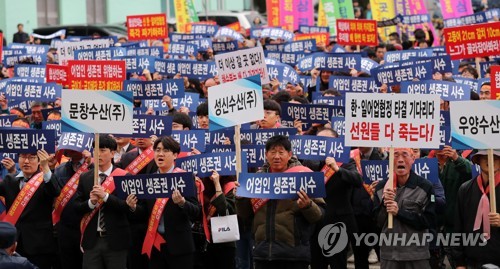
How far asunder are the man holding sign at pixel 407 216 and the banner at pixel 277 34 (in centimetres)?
1756

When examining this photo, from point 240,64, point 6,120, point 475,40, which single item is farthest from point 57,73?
point 475,40

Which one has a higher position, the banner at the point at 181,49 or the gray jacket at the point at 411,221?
the banner at the point at 181,49

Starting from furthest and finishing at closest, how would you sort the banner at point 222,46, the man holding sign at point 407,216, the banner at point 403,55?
the banner at point 222,46 < the banner at point 403,55 < the man holding sign at point 407,216

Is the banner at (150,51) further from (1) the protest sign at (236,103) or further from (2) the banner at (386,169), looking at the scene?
(2) the banner at (386,169)

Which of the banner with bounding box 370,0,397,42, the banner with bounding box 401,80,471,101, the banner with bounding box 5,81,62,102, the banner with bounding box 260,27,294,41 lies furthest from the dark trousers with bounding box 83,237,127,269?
the banner with bounding box 370,0,397,42

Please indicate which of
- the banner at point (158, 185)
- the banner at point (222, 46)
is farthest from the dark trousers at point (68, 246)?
the banner at point (222, 46)

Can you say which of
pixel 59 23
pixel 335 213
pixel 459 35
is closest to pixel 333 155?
pixel 335 213

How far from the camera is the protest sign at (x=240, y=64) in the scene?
14.4 meters

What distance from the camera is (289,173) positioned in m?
10.1

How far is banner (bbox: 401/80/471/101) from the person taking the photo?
14531 mm

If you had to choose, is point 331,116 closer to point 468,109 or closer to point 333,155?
point 333,155

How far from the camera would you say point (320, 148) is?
38.6 feet

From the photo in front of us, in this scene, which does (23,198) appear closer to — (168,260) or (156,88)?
(168,260)

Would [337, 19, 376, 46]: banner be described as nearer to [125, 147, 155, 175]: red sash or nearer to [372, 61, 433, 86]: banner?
[372, 61, 433, 86]: banner
